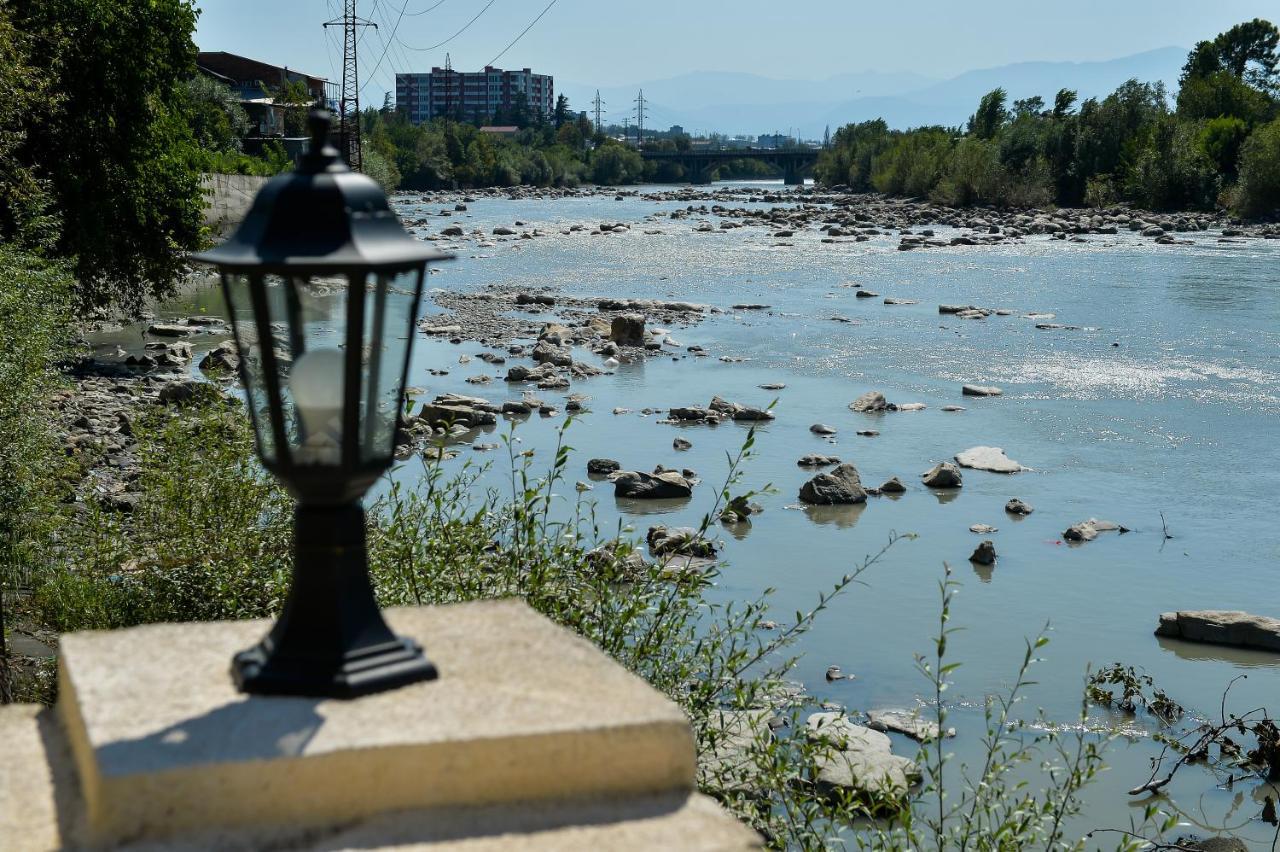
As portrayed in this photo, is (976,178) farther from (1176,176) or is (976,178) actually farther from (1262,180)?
(1262,180)

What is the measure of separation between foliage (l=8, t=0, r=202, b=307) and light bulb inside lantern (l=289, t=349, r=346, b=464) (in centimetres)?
→ 1392

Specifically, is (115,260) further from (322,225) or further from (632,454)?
(322,225)

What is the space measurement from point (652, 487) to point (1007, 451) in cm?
440

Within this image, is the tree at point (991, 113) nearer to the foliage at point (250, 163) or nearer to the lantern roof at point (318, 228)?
the foliage at point (250, 163)

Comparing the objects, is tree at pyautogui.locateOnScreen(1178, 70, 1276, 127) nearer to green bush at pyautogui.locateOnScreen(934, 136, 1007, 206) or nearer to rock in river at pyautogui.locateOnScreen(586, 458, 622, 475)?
green bush at pyautogui.locateOnScreen(934, 136, 1007, 206)

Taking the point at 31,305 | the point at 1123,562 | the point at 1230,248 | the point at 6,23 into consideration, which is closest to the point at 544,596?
the point at 31,305

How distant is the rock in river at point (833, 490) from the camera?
1257 cm

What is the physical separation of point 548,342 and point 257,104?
5352 centimetres

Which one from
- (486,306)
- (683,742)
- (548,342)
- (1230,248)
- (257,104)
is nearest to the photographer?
(683,742)

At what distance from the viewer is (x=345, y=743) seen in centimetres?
243

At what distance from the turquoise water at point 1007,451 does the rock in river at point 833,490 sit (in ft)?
0.60

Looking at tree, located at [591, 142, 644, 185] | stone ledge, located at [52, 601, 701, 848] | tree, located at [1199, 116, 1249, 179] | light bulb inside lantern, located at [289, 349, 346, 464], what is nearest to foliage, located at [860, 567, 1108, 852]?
stone ledge, located at [52, 601, 701, 848]

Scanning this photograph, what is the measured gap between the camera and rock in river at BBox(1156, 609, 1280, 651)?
9.17m

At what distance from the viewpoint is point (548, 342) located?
21.0 meters
